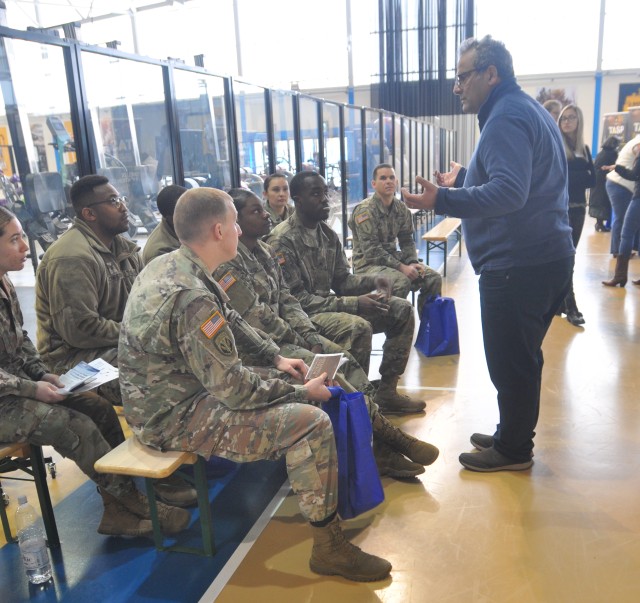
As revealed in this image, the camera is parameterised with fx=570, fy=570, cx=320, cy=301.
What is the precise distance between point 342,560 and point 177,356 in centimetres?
91

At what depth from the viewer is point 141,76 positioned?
11.9 feet

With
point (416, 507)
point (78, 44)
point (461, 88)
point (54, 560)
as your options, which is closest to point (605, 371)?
point (416, 507)

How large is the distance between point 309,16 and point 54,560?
50.9 ft

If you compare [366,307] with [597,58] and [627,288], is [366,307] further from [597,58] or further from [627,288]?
[597,58]

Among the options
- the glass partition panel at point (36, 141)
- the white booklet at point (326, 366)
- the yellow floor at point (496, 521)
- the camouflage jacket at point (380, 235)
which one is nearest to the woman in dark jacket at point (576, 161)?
the camouflage jacket at point (380, 235)

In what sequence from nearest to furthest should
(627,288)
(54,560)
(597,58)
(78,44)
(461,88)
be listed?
(54,560) < (461,88) < (78,44) < (627,288) < (597,58)

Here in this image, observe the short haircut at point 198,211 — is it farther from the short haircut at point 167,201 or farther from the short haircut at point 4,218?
the short haircut at point 167,201

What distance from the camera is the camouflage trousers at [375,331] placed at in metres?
3.16

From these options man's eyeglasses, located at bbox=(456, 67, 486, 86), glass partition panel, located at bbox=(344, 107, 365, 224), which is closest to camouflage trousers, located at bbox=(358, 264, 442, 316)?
man's eyeglasses, located at bbox=(456, 67, 486, 86)

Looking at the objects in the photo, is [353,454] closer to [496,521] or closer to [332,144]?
[496,521]

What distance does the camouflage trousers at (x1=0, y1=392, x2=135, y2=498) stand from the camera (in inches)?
79.2

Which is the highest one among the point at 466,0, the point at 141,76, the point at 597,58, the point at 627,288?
the point at 466,0

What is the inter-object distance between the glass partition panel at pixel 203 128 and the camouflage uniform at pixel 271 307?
1.38m

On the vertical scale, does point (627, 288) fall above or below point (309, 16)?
below
